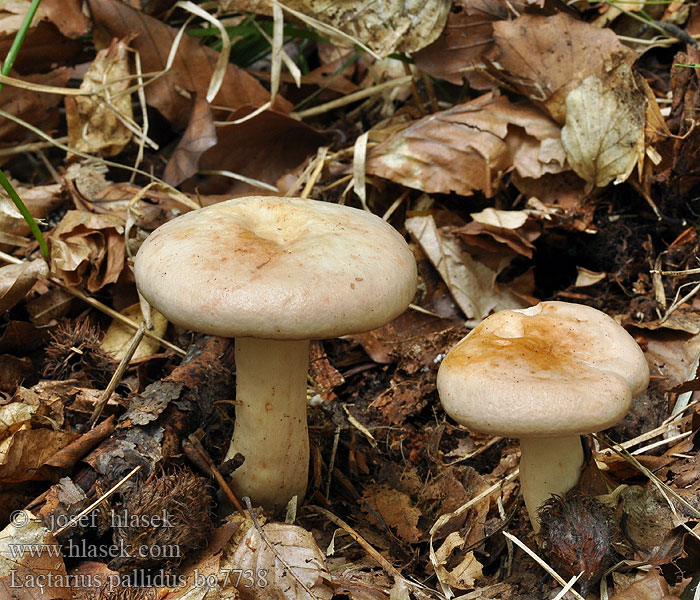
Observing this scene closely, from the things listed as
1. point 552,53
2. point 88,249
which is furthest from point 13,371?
point 552,53

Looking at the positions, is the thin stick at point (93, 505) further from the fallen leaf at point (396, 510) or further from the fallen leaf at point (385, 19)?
the fallen leaf at point (385, 19)

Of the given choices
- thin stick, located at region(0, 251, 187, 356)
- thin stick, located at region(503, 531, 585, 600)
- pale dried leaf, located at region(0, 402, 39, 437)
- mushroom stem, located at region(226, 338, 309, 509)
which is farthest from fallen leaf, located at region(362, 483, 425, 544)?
pale dried leaf, located at region(0, 402, 39, 437)

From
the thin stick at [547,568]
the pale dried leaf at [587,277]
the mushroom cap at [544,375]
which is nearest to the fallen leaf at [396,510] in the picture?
the thin stick at [547,568]

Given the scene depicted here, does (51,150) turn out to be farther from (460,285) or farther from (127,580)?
(127,580)

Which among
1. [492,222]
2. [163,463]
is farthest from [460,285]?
[163,463]

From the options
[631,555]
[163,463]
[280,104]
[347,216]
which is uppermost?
[347,216]

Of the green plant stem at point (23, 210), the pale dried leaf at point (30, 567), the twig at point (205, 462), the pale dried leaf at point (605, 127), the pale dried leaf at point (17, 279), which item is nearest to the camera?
the pale dried leaf at point (30, 567)

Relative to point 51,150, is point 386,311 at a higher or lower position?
higher
